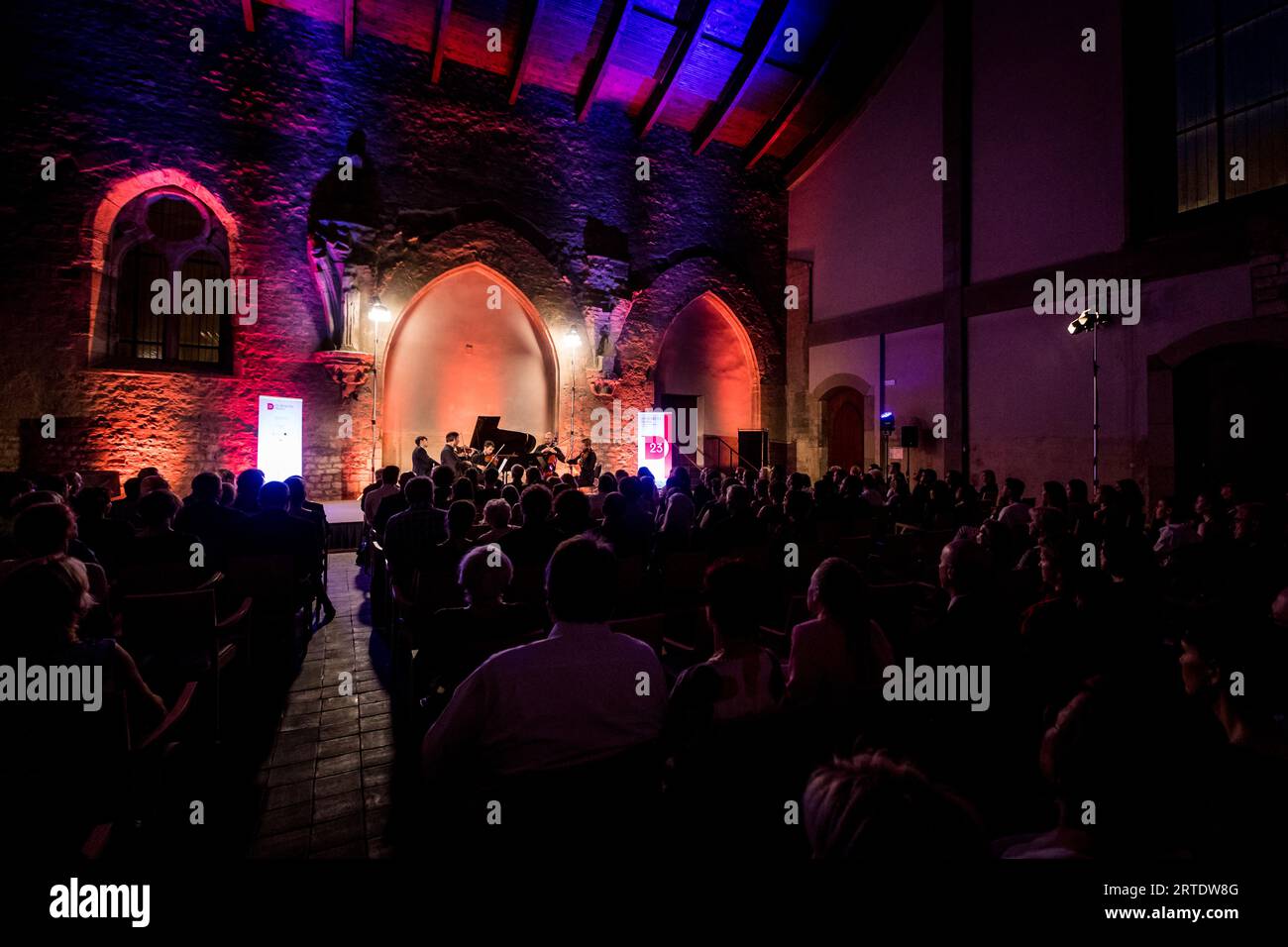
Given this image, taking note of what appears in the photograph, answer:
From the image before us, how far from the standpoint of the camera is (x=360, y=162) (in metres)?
11.6

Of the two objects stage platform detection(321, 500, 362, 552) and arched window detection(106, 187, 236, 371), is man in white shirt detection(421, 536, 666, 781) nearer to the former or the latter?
stage platform detection(321, 500, 362, 552)

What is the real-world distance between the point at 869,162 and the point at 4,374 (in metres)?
16.4

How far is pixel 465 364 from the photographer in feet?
44.0

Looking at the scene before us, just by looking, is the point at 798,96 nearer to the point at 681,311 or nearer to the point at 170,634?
the point at 681,311

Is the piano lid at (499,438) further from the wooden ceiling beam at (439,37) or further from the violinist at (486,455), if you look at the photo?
the wooden ceiling beam at (439,37)

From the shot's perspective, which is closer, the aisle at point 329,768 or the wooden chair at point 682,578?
the aisle at point 329,768

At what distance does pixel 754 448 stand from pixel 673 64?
867 centimetres

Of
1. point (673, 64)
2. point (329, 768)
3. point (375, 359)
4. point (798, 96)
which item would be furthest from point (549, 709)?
point (798, 96)

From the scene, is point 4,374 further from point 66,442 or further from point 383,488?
point 383,488

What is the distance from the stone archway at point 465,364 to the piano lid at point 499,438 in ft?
4.44

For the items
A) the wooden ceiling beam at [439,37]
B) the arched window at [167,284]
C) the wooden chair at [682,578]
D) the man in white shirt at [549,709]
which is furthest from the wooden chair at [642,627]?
the wooden ceiling beam at [439,37]

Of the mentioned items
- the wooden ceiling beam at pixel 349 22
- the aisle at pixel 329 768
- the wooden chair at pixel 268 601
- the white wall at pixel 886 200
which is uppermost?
the wooden ceiling beam at pixel 349 22

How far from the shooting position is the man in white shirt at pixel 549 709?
1.57m
